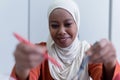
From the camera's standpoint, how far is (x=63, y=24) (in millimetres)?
926

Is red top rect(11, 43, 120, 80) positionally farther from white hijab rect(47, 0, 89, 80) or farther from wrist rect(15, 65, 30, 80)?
wrist rect(15, 65, 30, 80)

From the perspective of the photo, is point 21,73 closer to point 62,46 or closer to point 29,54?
point 29,54

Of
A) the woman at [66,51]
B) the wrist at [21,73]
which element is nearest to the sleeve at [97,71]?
the woman at [66,51]

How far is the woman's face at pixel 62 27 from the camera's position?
0.92 metres

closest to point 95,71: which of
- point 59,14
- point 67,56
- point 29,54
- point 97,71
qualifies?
point 97,71

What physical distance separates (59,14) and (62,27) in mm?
52

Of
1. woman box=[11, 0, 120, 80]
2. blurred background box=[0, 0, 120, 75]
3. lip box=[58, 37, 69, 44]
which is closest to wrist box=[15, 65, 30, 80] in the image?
woman box=[11, 0, 120, 80]

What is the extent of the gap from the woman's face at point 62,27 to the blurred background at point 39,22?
0.58 metres

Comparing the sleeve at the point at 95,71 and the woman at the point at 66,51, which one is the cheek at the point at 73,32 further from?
the sleeve at the point at 95,71

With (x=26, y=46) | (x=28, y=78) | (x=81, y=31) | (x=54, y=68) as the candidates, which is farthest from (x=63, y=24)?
(x=81, y=31)

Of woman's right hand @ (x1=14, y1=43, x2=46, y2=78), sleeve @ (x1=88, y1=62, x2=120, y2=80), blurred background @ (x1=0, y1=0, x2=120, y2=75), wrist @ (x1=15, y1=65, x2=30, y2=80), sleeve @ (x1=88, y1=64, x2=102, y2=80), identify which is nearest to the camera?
woman's right hand @ (x1=14, y1=43, x2=46, y2=78)

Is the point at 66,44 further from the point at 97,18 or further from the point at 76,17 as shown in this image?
the point at 97,18

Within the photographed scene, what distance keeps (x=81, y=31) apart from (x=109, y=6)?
233mm

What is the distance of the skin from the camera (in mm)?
508
